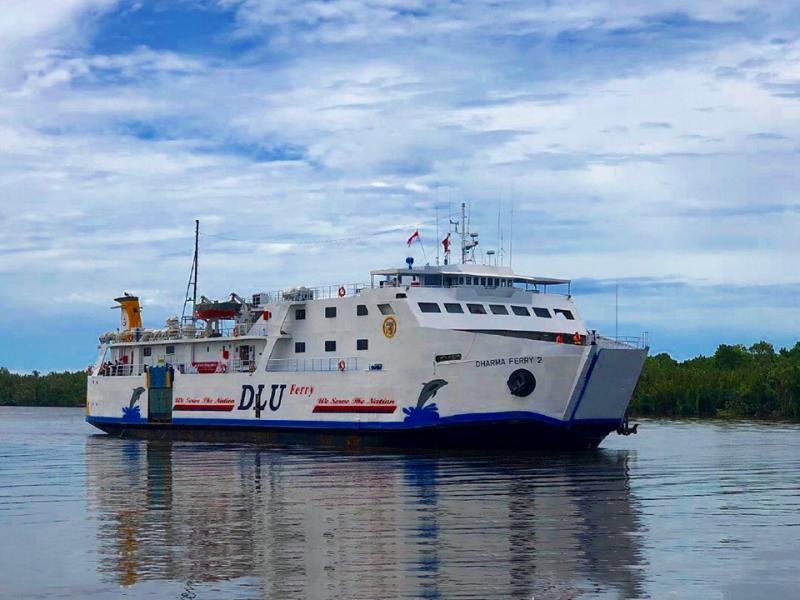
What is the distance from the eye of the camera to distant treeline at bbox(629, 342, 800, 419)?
263 ft

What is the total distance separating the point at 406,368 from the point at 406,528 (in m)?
19.1

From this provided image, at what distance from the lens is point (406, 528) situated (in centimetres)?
1934

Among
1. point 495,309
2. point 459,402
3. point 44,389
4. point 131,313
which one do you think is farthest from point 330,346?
point 44,389

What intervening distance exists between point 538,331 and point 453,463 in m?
8.75

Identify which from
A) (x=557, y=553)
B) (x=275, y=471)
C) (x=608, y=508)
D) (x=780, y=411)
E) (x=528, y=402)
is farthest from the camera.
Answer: (x=780, y=411)

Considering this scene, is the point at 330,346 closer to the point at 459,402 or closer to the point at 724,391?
the point at 459,402

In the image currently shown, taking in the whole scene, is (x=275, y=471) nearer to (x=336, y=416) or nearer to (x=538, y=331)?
(x=336, y=416)

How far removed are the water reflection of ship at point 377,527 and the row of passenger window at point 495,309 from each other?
7.01 m

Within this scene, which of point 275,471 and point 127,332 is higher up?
point 127,332

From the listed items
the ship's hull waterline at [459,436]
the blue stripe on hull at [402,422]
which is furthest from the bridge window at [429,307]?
the ship's hull waterline at [459,436]

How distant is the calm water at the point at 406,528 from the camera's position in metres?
14.3

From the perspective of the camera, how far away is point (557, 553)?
16375 mm

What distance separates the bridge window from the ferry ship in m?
0.04

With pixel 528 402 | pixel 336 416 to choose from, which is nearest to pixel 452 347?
pixel 528 402
